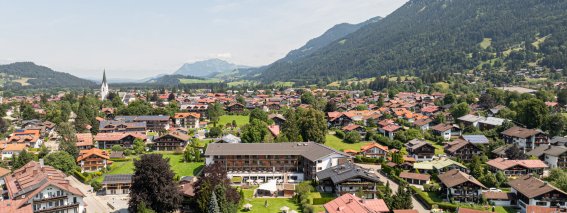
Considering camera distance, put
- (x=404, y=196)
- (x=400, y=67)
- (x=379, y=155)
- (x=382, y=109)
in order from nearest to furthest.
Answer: (x=404, y=196) < (x=379, y=155) < (x=382, y=109) < (x=400, y=67)

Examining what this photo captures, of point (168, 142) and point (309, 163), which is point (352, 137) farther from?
point (168, 142)

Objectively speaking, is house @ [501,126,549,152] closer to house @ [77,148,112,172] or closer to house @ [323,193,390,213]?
house @ [323,193,390,213]

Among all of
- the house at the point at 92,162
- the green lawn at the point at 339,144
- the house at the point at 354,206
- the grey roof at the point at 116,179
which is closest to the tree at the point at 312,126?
the green lawn at the point at 339,144

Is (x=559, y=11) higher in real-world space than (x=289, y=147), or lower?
higher

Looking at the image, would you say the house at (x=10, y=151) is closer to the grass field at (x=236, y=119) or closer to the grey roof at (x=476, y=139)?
the grass field at (x=236, y=119)

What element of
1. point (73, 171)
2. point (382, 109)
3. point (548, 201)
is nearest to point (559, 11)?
point (382, 109)

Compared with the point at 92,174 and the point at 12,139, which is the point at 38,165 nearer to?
the point at 92,174

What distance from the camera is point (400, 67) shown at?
200 m

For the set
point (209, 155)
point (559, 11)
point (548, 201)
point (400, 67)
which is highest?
point (559, 11)

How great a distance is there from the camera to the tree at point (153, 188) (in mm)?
36812

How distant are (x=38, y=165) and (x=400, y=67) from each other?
577ft

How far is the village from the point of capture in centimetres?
3997

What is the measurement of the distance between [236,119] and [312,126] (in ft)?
106

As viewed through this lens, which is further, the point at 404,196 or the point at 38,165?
the point at 38,165
